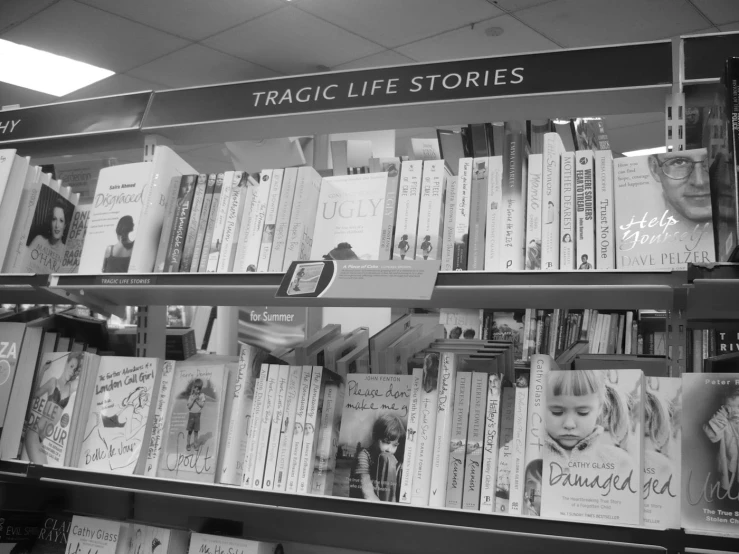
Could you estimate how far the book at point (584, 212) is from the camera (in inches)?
57.7

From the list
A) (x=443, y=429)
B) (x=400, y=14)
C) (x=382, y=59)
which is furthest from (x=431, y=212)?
(x=382, y=59)

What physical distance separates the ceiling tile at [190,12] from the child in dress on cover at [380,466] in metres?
3.08

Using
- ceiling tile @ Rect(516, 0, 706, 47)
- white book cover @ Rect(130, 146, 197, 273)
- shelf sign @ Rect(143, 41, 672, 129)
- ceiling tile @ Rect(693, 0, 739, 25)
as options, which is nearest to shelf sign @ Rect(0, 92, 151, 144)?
shelf sign @ Rect(143, 41, 672, 129)

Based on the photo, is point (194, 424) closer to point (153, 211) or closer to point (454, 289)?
point (153, 211)

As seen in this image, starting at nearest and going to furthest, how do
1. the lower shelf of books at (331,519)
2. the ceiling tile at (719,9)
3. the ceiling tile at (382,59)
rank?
the lower shelf of books at (331,519) < the ceiling tile at (719,9) < the ceiling tile at (382,59)

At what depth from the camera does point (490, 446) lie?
4.81 ft

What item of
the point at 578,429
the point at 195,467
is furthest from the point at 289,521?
the point at 578,429

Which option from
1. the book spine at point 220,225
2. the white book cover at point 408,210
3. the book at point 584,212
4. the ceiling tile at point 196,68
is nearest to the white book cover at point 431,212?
the white book cover at point 408,210

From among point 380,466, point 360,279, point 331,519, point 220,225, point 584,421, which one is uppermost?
point 220,225

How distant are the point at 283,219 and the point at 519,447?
77 centimetres

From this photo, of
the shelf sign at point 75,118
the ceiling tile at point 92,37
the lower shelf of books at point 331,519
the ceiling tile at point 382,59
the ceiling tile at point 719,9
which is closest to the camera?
the lower shelf of books at point 331,519

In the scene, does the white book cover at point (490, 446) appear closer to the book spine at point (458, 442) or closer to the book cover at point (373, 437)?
the book spine at point (458, 442)

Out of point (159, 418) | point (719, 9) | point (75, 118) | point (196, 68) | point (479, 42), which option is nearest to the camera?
point (159, 418)

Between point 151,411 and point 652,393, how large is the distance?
120cm
